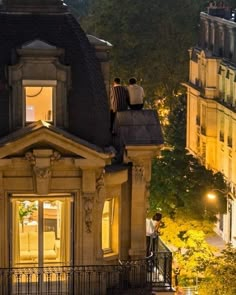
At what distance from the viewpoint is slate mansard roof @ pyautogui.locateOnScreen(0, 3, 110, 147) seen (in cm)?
3194

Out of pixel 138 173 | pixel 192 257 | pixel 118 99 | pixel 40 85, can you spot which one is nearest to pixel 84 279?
pixel 138 173

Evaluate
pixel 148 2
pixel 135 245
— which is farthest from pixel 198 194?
pixel 148 2

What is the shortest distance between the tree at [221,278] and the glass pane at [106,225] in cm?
1818

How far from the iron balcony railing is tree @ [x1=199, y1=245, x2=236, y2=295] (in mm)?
17821

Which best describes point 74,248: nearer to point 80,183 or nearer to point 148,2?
point 80,183

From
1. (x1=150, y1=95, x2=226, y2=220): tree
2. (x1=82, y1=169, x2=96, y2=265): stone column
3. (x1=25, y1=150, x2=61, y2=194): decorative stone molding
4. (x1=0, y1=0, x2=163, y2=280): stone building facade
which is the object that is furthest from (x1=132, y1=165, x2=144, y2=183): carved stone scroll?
(x1=150, y1=95, x2=226, y2=220): tree

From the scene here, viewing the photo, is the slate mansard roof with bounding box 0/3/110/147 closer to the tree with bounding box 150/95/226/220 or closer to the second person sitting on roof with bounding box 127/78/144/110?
the second person sitting on roof with bounding box 127/78/144/110

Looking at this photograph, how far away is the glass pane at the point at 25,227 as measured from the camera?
105 feet

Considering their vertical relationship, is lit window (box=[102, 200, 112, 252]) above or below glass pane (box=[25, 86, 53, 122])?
below

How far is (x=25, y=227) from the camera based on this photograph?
1264 inches

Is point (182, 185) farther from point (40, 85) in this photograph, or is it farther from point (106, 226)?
point (40, 85)

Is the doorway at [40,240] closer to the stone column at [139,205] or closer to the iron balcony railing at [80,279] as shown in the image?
the iron balcony railing at [80,279]

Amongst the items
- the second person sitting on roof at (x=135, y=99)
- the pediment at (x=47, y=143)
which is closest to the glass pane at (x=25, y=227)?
the pediment at (x=47, y=143)

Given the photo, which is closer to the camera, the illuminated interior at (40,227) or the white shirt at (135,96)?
the illuminated interior at (40,227)
